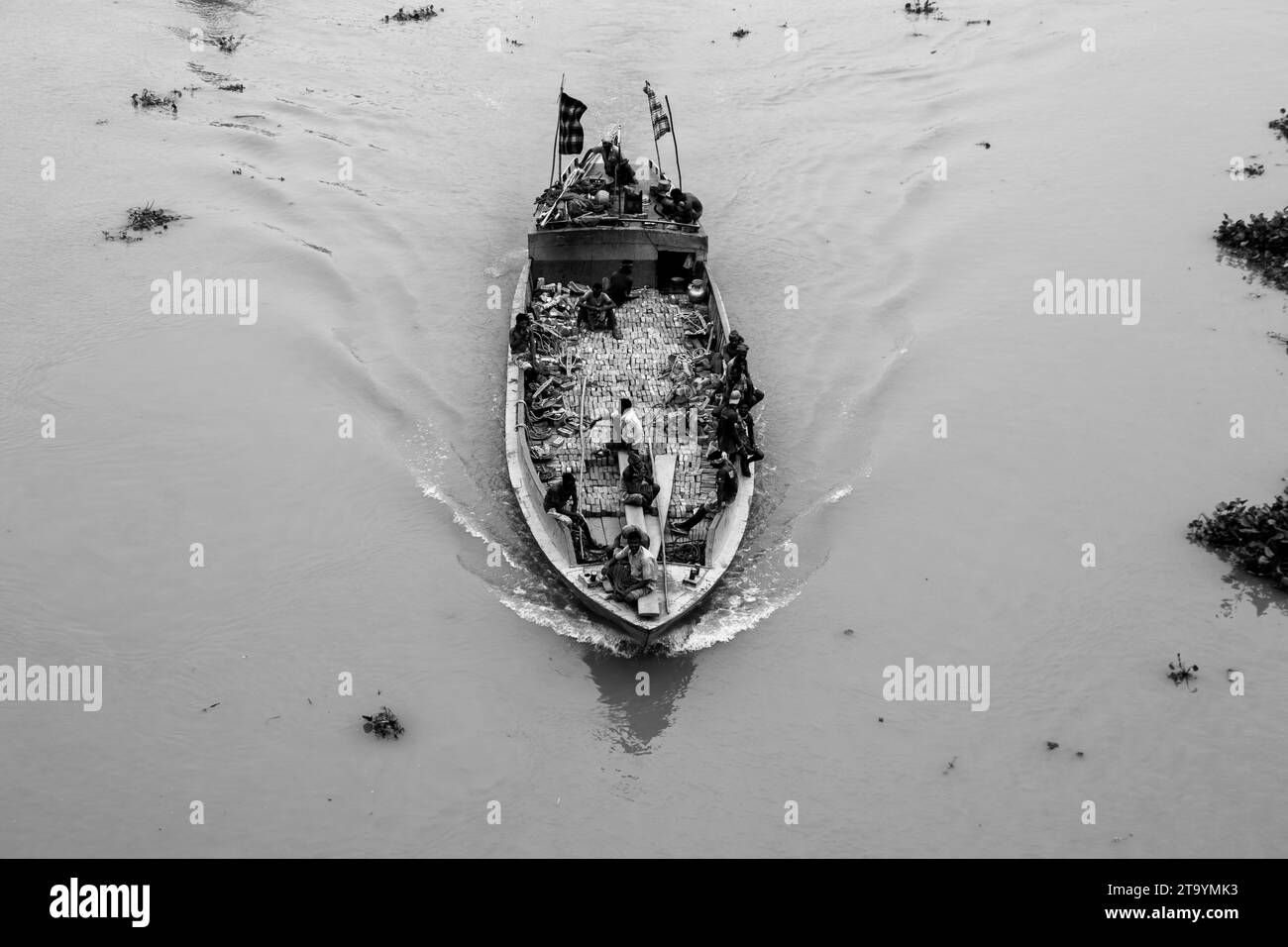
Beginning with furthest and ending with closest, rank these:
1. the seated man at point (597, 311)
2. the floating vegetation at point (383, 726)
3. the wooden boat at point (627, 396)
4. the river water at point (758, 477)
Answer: the seated man at point (597, 311)
the wooden boat at point (627, 396)
the floating vegetation at point (383, 726)
the river water at point (758, 477)

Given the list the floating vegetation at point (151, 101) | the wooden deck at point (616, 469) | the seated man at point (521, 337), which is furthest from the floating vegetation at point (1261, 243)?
the floating vegetation at point (151, 101)

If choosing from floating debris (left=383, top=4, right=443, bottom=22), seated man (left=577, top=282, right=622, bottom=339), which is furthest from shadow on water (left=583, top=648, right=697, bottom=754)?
floating debris (left=383, top=4, right=443, bottom=22)

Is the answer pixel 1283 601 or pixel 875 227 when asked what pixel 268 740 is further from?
pixel 875 227

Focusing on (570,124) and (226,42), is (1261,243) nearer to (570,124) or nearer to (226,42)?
(570,124)

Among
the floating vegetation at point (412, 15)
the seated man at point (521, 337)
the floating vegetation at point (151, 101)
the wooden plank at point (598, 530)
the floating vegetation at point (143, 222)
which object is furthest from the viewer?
the floating vegetation at point (412, 15)

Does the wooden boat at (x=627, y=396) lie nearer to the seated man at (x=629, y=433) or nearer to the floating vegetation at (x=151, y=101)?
the seated man at (x=629, y=433)
